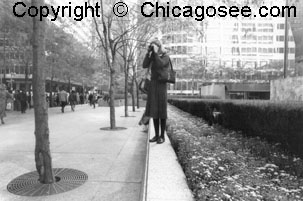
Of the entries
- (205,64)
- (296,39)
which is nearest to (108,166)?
(296,39)

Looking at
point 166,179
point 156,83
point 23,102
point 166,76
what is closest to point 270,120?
point 166,76

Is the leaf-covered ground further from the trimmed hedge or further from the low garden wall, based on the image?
the low garden wall

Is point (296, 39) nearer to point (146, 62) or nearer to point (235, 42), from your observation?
point (146, 62)

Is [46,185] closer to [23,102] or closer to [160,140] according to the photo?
[160,140]

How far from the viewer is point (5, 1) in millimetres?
17781

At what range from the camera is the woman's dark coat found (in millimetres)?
4949

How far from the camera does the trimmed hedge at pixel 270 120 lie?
3936 millimetres

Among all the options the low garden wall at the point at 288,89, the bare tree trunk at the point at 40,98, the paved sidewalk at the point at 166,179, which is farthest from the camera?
the low garden wall at the point at 288,89

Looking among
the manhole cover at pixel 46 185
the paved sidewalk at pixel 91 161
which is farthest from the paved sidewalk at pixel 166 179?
the manhole cover at pixel 46 185

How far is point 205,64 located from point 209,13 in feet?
159

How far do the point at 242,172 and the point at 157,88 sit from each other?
2.20 m

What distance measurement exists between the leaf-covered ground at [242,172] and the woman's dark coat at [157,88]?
2.00 ft

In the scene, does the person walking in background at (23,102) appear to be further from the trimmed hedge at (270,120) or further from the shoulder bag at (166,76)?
the shoulder bag at (166,76)

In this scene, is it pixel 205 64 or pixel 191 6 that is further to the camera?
pixel 205 64
